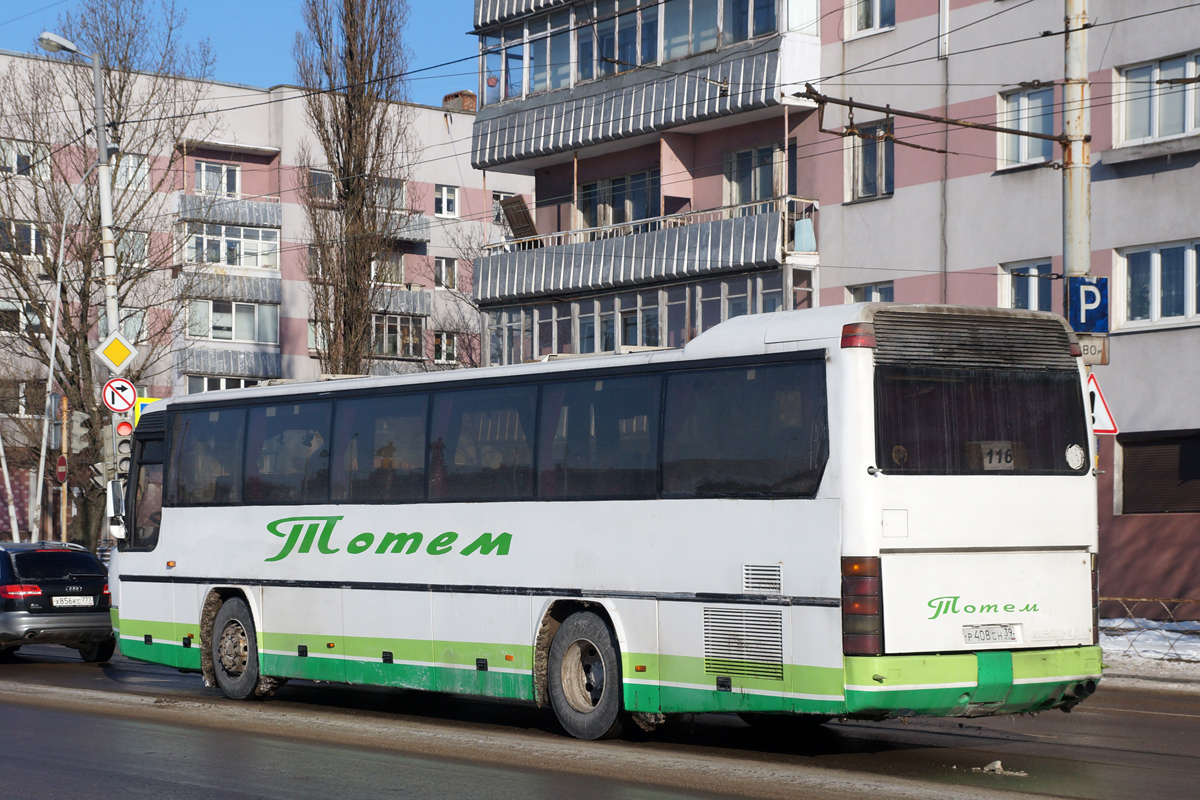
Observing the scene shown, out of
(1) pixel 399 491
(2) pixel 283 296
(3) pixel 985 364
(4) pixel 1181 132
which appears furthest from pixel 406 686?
(2) pixel 283 296

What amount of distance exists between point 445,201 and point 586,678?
6069 centimetres

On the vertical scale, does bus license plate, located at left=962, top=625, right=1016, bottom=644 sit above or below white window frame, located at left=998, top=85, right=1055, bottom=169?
below

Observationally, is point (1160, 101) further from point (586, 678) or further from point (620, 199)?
point (586, 678)

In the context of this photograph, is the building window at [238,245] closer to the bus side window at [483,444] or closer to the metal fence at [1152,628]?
the metal fence at [1152,628]

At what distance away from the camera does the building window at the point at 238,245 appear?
213 feet

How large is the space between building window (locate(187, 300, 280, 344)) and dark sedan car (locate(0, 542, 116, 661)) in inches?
1723

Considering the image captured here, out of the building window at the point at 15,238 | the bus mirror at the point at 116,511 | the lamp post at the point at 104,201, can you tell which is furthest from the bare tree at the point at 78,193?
the bus mirror at the point at 116,511

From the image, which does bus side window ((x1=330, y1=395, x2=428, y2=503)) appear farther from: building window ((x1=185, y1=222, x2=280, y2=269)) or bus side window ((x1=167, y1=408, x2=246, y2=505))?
building window ((x1=185, y1=222, x2=280, y2=269))

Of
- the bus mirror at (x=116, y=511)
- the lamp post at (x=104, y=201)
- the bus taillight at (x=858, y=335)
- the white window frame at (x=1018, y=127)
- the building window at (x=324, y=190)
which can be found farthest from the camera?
the building window at (x=324, y=190)

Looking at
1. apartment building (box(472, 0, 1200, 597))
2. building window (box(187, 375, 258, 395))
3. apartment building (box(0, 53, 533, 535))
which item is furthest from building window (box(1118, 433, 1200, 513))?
building window (box(187, 375, 258, 395))

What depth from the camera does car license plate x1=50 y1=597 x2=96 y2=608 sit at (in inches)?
811

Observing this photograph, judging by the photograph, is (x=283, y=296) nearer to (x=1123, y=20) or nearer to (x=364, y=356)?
(x=364, y=356)

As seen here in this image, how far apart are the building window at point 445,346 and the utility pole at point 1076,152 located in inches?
1855

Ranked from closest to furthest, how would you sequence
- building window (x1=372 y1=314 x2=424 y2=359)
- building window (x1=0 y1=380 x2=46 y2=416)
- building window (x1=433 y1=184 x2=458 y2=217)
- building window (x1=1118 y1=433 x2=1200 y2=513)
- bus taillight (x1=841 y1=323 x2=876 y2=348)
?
bus taillight (x1=841 y1=323 x2=876 y2=348), building window (x1=1118 y1=433 x2=1200 y2=513), building window (x1=0 y1=380 x2=46 y2=416), building window (x1=372 y1=314 x2=424 y2=359), building window (x1=433 y1=184 x2=458 y2=217)
